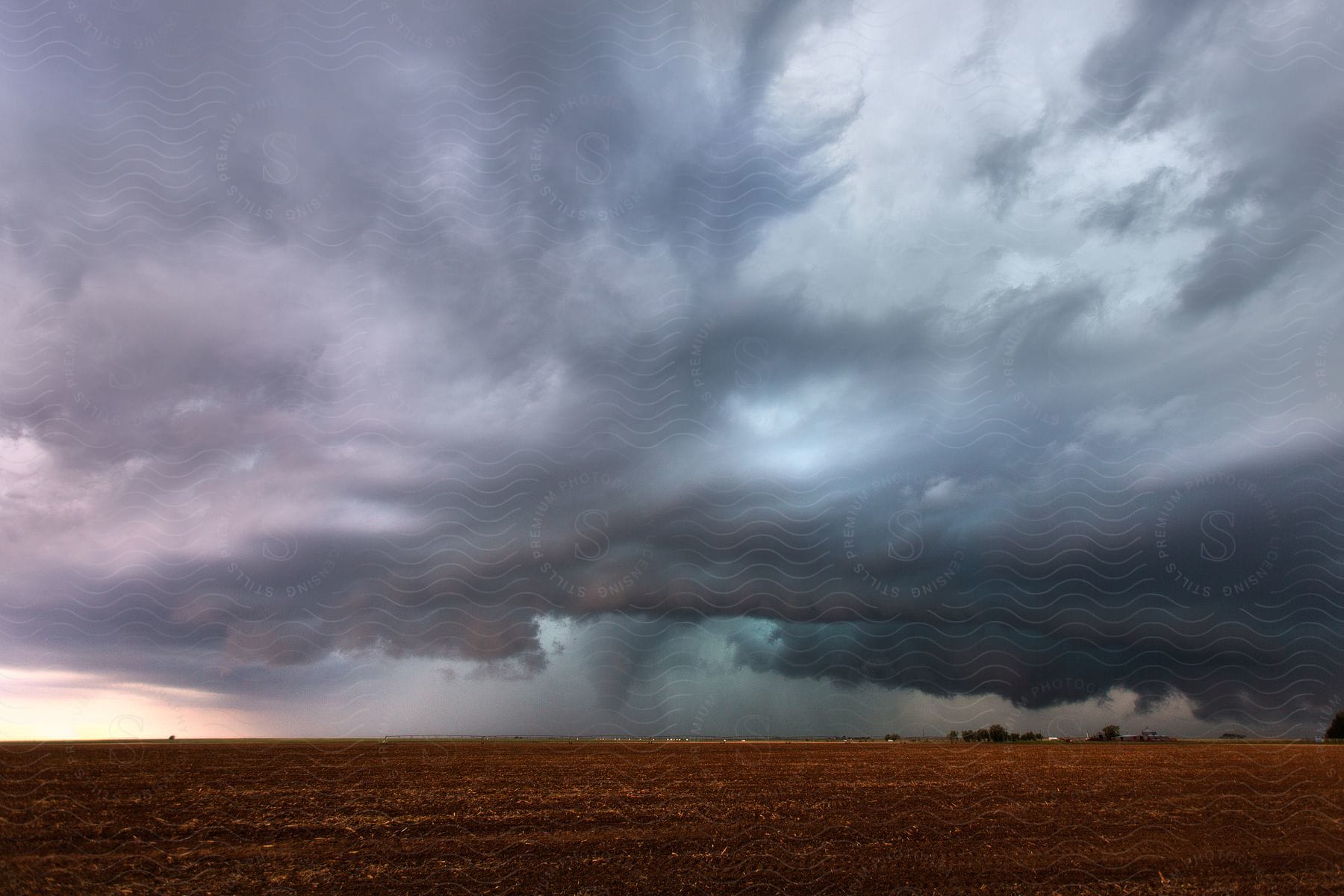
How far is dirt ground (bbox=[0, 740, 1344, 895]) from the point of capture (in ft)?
54.0

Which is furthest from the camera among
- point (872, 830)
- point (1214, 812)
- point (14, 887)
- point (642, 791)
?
point (642, 791)

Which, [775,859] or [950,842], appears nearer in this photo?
[775,859]

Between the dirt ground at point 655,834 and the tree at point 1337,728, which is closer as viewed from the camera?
the dirt ground at point 655,834

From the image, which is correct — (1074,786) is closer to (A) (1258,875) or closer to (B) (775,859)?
(A) (1258,875)

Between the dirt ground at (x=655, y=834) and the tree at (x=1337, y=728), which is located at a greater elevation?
the dirt ground at (x=655, y=834)

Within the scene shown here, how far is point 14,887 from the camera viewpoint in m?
14.2

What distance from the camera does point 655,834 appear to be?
69.8ft

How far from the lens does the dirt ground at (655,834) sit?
1645 cm

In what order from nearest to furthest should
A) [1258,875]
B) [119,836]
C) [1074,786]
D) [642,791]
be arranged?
1. [1258,875]
2. [119,836]
3. [642,791]
4. [1074,786]

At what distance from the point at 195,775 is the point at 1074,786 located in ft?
156

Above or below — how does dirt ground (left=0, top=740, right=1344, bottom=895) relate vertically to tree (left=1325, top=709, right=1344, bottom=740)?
above

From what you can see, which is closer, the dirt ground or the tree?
the dirt ground

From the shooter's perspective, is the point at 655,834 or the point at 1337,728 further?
the point at 1337,728

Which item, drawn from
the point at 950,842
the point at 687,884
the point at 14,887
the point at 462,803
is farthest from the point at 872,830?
the point at 14,887
